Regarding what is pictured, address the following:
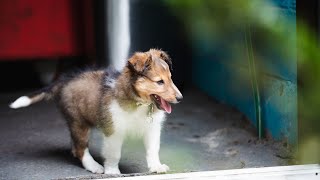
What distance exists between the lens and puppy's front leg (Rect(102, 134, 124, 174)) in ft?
16.3

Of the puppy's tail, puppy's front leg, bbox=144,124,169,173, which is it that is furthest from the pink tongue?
the puppy's tail

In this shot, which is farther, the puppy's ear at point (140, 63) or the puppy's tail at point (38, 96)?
the puppy's tail at point (38, 96)

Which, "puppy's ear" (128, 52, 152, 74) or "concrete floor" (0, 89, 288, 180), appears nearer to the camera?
"puppy's ear" (128, 52, 152, 74)

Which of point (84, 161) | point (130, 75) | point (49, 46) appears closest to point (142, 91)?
point (130, 75)

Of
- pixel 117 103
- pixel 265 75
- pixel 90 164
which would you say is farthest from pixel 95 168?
pixel 265 75

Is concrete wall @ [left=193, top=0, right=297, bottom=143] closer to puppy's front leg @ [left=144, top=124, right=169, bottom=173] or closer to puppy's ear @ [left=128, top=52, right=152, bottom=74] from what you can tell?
puppy's front leg @ [left=144, top=124, right=169, bottom=173]

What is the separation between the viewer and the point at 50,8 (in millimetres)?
5430

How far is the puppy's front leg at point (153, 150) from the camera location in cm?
501

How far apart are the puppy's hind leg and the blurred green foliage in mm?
968

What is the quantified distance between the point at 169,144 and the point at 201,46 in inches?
27.8

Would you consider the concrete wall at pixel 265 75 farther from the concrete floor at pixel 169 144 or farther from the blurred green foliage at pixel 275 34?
the concrete floor at pixel 169 144

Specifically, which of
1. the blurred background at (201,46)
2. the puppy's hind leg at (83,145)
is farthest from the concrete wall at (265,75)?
the puppy's hind leg at (83,145)

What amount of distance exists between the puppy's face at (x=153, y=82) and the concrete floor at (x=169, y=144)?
410 mm

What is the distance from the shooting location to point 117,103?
488 cm
